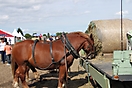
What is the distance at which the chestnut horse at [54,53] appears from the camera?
19.7 ft

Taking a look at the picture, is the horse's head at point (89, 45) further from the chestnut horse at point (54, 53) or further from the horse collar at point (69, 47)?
the horse collar at point (69, 47)

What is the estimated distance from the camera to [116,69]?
3479 millimetres

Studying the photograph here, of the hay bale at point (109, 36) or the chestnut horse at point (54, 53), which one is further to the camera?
the hay bale at point (109, 36)

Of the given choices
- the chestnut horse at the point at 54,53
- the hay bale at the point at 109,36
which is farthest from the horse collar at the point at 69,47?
the hay bale at the point at 109,36

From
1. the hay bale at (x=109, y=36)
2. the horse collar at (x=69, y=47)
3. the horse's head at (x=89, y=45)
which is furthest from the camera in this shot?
the hay bale at (x=109, y=36)

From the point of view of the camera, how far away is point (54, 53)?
6016 millimetres

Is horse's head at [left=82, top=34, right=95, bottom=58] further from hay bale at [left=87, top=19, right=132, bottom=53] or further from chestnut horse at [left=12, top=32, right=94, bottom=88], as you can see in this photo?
hay bale at [left=87, top=19, right=132, bottom=53]

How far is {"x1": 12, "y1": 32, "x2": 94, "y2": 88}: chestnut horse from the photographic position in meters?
6.00

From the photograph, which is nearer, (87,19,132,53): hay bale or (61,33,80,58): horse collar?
(61,33,80,58): horse collar

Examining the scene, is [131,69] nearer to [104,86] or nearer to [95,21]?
[104,86]

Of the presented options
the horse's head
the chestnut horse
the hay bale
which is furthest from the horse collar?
the hay bale

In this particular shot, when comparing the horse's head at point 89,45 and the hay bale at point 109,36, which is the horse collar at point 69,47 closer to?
the horse's head at point 89,45

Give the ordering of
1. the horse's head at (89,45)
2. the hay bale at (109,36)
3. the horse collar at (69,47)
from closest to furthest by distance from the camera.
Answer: the horse collar at (69,47) → the horse's head at (89,45) → the hay bale at (109,36)

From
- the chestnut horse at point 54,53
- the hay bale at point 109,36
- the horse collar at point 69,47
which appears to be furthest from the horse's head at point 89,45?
the hay bale at point 109,36
